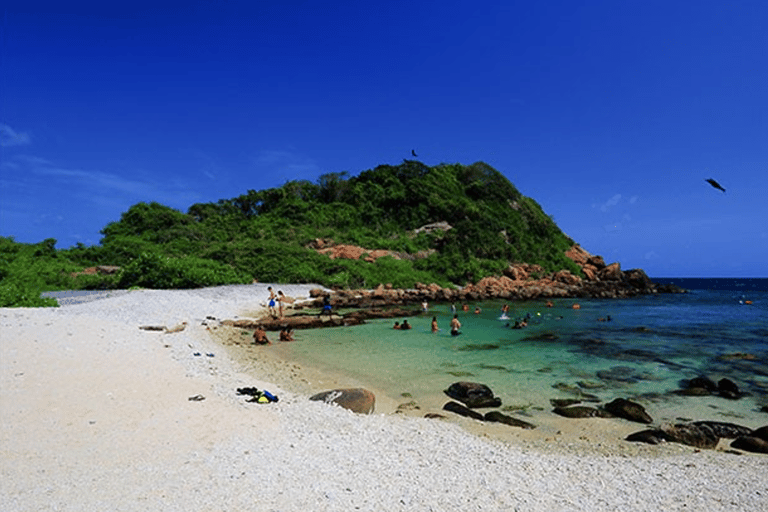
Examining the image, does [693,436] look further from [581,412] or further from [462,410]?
[462,410]

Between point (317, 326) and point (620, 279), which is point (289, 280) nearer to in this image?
point (317, 326)

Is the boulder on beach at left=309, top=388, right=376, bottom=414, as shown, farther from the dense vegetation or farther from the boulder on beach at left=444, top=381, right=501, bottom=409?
the dense vegetation

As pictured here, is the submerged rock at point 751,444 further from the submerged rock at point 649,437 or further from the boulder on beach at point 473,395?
the boulder on beach at point 473,395

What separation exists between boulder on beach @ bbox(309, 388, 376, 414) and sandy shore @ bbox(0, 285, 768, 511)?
1.16 feet

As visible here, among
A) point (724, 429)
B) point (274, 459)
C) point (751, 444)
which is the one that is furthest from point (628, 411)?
point (274, 459)

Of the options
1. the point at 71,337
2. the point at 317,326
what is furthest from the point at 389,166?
the point at 71,337

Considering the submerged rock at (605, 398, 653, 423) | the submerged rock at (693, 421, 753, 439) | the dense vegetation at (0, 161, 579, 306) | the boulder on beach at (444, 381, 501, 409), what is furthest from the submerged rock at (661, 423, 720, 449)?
the dense vegetation at (0, 161, 579, 306)

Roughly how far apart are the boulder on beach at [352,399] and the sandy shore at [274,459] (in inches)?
13.9

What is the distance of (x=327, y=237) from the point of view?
51.2 metres

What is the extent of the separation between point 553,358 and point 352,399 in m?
9.41

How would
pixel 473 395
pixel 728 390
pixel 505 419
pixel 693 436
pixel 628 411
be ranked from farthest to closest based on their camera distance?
pixel 728 390
pixel 473 395
pixel 628 411
pixel 505 419
pixel 693 436

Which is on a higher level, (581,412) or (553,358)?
(553,358)

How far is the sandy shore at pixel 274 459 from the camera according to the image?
5027mm

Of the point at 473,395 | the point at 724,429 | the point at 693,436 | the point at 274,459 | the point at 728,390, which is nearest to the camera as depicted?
the point at 274,459
